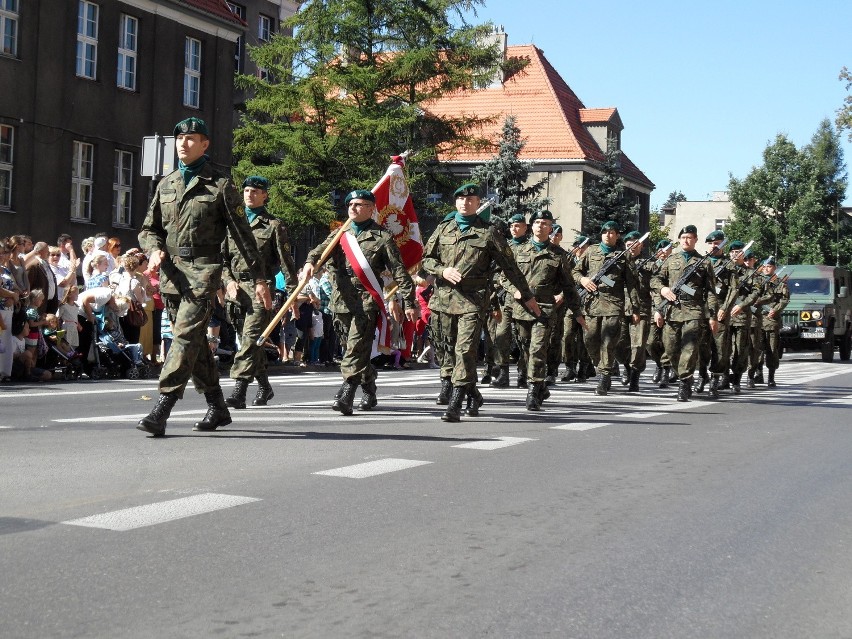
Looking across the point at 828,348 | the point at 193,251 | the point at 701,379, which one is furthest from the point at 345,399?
the point at 828,348

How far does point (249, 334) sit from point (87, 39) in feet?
70.1

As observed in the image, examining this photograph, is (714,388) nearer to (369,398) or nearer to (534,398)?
(534,398)

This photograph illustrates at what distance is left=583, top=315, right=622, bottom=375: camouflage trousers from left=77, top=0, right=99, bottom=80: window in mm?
17967

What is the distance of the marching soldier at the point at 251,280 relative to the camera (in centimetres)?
1133

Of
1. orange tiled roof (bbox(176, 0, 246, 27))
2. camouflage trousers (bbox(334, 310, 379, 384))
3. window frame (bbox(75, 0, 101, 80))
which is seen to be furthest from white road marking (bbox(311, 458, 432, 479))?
orange tiled roof (bbox(176, 0, 246, 27))

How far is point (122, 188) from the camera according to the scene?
32188 millimetres

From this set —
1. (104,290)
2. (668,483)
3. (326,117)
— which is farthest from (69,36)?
(668,483)

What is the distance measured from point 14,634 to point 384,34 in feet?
119

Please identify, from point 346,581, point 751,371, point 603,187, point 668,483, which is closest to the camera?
point 346,581

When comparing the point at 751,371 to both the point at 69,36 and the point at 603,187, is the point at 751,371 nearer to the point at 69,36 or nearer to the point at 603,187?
the point at 69,36

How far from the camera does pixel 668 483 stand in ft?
25.2

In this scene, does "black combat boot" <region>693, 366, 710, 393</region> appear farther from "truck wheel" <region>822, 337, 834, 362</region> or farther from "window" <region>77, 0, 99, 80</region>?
"truck wheel" <region>822, 337, 834, 362</region>

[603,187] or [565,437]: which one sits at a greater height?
[603,187]

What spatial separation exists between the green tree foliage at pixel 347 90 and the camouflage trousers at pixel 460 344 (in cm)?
2568
